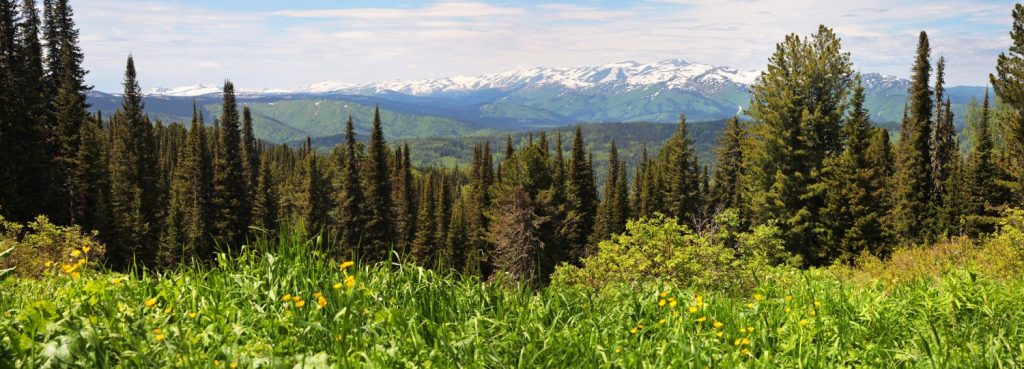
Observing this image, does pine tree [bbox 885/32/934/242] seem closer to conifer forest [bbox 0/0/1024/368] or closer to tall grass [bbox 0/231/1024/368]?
conifer forest [bbox 0/0/1024/368]

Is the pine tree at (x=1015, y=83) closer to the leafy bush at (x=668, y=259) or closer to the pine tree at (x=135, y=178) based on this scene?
the leafy bush at (x=668, y=259)

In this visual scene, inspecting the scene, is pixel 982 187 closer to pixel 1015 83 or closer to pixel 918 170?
pixel 918 170

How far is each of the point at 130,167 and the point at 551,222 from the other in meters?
49.6

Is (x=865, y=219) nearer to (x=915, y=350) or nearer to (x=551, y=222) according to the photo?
(x=551, y=222)

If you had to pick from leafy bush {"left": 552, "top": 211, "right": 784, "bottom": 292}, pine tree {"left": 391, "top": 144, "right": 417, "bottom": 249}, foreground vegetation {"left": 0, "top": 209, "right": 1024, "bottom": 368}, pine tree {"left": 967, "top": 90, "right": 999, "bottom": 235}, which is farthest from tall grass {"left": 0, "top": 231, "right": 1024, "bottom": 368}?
pine tree {"left": 391, "top": 144, "right": 417, "bottom": 249}

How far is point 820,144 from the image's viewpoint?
101 feet

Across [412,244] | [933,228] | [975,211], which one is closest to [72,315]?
[933,228]

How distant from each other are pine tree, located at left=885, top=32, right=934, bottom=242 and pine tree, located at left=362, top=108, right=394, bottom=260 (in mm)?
42518

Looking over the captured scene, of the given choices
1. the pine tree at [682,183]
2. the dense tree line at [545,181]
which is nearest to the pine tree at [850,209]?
the dense tree line at [545,181]

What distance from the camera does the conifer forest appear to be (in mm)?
4062

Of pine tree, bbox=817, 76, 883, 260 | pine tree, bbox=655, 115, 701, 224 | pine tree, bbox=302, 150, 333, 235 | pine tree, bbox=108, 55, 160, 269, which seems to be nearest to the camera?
pine tree, bbox=817, 76, 883, 260

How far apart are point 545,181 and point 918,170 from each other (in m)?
24.9

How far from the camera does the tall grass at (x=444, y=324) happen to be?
3.51 meters

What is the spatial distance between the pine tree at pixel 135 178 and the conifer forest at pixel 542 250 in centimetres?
28
